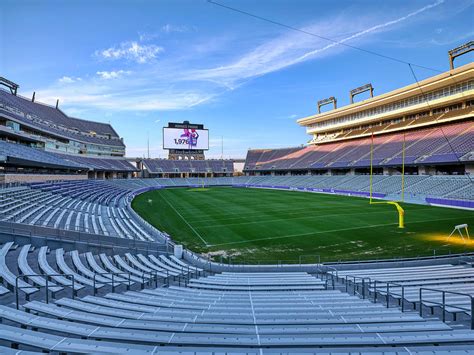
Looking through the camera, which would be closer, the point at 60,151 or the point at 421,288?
the point at 421,288

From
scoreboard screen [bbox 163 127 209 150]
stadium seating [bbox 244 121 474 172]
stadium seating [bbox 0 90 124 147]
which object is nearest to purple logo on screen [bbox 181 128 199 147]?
scoreboard screen [bbox 163 127 209 150]

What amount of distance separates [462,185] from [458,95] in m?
19.1

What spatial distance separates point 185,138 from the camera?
75.1m

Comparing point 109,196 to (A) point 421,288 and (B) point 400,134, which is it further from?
(B) point 400,134

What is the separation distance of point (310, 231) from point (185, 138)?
5853 centimetres

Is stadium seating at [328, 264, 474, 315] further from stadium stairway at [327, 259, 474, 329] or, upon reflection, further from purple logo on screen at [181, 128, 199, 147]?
purple logo on screen at [181, 128, 199, 147]

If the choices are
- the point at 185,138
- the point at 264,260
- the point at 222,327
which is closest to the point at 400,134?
the point at 185,138

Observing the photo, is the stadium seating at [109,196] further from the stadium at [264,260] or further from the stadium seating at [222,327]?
the stadium seating at [222,327]

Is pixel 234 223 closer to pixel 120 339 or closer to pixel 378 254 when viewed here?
pixel 378 254

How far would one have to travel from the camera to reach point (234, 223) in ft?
84.5

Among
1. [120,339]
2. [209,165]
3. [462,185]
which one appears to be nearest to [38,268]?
[120,339]

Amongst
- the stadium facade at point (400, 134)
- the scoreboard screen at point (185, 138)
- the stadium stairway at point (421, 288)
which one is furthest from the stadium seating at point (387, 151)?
the stadium stairway at point (421, 288)

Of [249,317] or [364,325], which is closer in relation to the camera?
[364,325]

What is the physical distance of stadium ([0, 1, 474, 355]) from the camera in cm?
417
